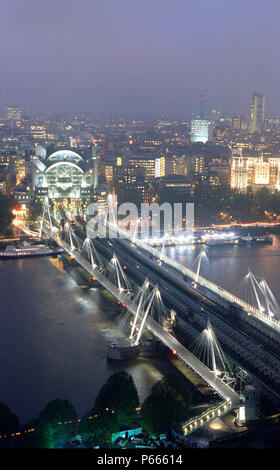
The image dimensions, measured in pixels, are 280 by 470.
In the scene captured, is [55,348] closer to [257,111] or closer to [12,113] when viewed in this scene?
[257,111]

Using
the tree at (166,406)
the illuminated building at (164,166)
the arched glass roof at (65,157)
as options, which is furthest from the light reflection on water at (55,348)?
the illuminated building at (164,166)

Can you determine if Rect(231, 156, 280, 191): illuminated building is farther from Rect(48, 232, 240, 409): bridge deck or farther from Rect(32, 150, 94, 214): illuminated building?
Rect(48, 232, 240, 409): bridge deck

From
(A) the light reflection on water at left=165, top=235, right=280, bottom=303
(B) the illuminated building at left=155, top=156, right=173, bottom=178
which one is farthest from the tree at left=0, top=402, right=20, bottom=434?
(B) the illuminated building at left=155, top=156, right=173, bottom=178

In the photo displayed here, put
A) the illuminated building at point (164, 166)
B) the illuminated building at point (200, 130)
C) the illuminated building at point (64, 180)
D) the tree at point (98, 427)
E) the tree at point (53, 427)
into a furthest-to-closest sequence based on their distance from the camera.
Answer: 1. the illuminated building at point (200, 130)
2. the illuminated building at point (164, 166)
3. the illuminated building at point (64, 180)
4. the tree at point (98, 427)
5. the tree at point (53, 427)

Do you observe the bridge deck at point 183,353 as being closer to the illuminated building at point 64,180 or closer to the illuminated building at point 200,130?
the illuminated building at point 64,180

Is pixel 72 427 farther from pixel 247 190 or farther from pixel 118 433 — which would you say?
pixel 247 190

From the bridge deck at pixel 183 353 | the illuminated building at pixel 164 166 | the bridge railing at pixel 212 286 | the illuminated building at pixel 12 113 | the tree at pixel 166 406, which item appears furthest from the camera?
the illuminated building at pixel 12 113
